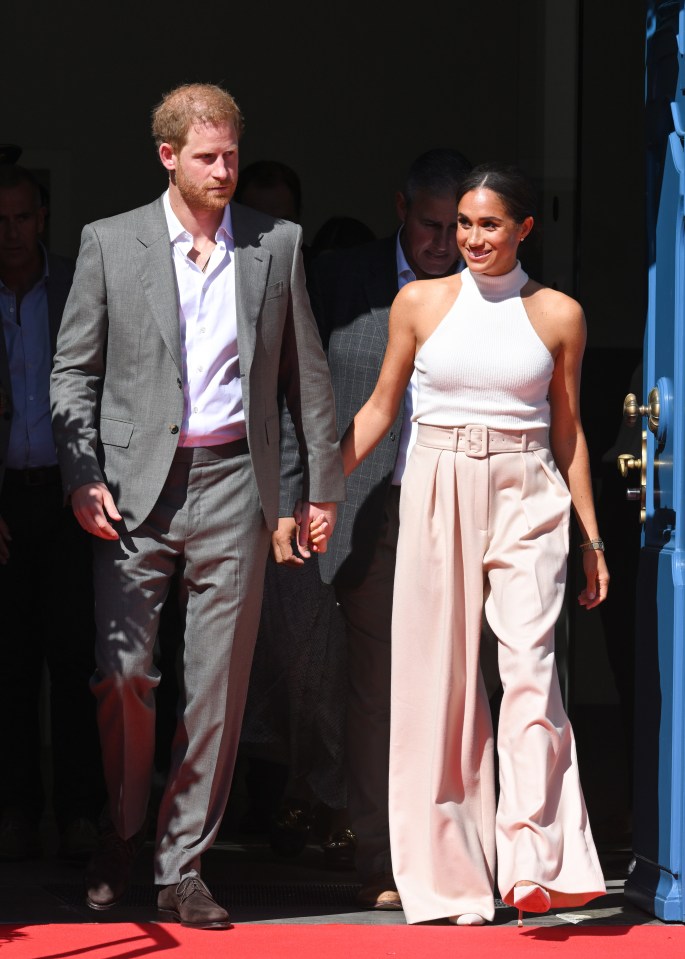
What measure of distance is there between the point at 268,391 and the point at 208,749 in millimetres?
912

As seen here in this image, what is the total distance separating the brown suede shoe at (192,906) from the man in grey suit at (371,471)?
501mm

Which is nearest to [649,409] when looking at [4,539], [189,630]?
[189,630]

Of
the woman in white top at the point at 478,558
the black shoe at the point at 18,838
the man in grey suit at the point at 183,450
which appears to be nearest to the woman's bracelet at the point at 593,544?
the woman in white top at the point at 478,558

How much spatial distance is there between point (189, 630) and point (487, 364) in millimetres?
1007

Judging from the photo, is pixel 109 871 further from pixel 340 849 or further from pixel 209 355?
pixel 209 355

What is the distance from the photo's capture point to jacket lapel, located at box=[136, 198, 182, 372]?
4316mm

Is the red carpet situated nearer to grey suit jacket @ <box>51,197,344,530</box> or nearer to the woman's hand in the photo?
the woman's hand

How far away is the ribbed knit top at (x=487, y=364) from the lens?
4383mm

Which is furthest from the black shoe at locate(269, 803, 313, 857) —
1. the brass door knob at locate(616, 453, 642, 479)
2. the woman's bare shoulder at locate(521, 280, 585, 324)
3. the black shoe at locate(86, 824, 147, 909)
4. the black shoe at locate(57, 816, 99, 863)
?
the woman's bare shoulder at locate(521, 280, 585, 324)

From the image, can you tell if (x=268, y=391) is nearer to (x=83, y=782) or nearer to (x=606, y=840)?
(x=83, y=782)

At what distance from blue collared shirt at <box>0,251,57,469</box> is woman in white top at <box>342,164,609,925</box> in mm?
1217

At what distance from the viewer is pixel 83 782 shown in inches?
210

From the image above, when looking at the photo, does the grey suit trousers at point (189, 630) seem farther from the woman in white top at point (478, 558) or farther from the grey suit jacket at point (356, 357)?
the woman in white top at point (478, 558)

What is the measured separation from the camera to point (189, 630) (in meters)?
4.43
